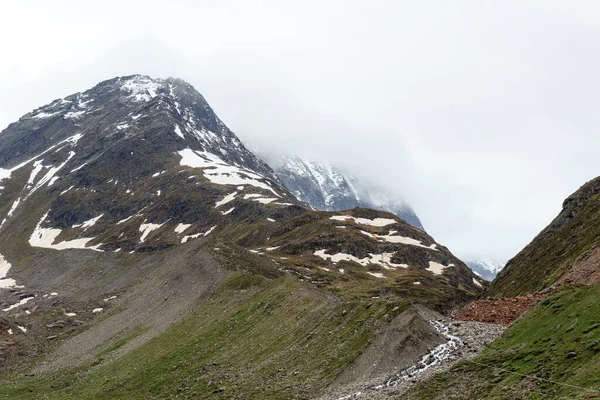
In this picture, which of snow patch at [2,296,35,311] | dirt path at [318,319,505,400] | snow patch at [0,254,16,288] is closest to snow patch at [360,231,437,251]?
snow patch at [2,296,35,311]

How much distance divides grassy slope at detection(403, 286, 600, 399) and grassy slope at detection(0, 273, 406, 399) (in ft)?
36.1

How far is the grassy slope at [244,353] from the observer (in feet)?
140

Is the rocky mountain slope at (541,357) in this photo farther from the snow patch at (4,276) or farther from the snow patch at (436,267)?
the snow patch at (4,276)

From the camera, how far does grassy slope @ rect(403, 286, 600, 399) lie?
24.6 metres

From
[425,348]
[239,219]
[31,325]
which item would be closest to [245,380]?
[425,348]

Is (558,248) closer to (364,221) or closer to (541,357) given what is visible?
(541,357)

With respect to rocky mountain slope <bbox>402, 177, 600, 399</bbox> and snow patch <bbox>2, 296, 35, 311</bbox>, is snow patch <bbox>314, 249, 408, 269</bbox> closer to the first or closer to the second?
snow patch <bbox>2, 296, 35, 311</bbox>

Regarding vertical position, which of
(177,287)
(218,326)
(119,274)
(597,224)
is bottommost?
(597,224)

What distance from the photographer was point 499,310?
148 feet

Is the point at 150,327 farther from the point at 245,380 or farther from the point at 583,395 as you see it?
the point at 583,395

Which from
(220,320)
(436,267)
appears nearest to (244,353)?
(220,320)

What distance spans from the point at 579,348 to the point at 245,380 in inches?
1096

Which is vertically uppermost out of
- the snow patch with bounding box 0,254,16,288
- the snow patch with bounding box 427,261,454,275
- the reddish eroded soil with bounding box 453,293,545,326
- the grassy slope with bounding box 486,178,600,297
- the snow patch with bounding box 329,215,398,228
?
the snow patch with bounding box 0,254,16,288

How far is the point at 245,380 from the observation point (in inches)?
1783
